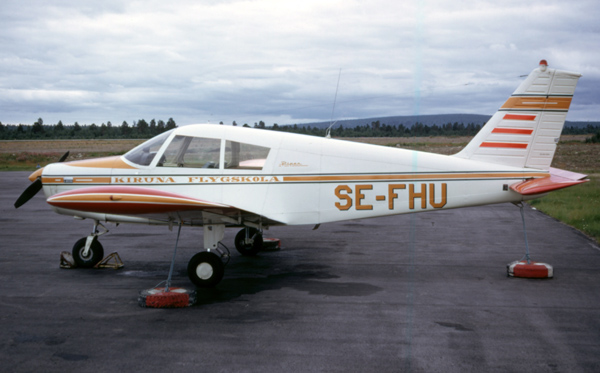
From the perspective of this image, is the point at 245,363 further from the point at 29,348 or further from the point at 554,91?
the point at 554,91

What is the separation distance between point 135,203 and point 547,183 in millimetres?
6458

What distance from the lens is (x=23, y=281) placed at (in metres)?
8.59

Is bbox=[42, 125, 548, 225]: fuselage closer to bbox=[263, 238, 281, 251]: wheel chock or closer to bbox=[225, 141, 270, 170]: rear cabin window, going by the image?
bbox=[225, 141, 270, 170]: rear cabin window

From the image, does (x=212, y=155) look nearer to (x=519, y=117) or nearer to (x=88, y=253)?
(x=88, y=253)

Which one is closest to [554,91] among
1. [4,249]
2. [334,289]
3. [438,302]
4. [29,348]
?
[438,302]

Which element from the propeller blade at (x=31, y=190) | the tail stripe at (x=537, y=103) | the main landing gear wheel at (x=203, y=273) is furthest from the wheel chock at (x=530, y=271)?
the propeller blade at (x=31, y=190)

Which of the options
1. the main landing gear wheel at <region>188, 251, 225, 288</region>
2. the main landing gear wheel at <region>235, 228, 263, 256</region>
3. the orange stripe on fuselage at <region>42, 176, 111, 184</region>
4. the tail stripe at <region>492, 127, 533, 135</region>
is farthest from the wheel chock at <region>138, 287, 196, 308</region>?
the tail stripe at <region>492, 127, 533, 135</region>

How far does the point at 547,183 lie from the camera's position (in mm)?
8430

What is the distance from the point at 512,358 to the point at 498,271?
407 cm

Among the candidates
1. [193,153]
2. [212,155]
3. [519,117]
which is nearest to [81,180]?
[193,153]

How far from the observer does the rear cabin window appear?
8656mm

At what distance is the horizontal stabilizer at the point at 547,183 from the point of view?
827 cm

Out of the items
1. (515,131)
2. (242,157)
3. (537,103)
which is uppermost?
(537,103)

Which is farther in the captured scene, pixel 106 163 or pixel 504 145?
pixel 106 163
